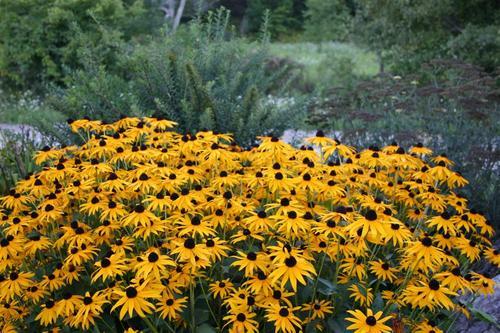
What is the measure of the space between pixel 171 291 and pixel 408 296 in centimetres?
88

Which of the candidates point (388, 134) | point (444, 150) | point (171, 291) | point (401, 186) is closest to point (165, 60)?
point (388, 134)

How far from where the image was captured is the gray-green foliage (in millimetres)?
4625

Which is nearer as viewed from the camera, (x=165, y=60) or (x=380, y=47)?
(x=165, y=60)

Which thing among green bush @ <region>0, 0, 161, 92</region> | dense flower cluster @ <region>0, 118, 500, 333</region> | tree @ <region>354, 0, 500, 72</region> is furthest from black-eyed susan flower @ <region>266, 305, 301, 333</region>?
green bush @ <region>0, 0, 161, 92</region>

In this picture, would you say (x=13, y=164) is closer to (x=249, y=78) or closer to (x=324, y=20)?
(x=249, y=78)

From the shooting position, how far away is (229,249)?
2.06 meters

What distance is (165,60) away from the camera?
511 centimetres

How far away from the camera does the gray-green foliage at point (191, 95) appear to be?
15.2 ft

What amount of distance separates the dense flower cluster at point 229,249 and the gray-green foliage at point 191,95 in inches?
71.1

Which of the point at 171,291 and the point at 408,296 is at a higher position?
the point at 408,296

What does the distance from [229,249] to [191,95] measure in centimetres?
274

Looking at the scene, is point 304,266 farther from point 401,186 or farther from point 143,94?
point 143,94

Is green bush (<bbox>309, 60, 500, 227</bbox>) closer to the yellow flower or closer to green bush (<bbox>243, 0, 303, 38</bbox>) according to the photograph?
the yellow flower

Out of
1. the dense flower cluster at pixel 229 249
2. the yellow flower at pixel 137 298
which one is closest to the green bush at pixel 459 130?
the dense flower cluster at pixel 229 249
